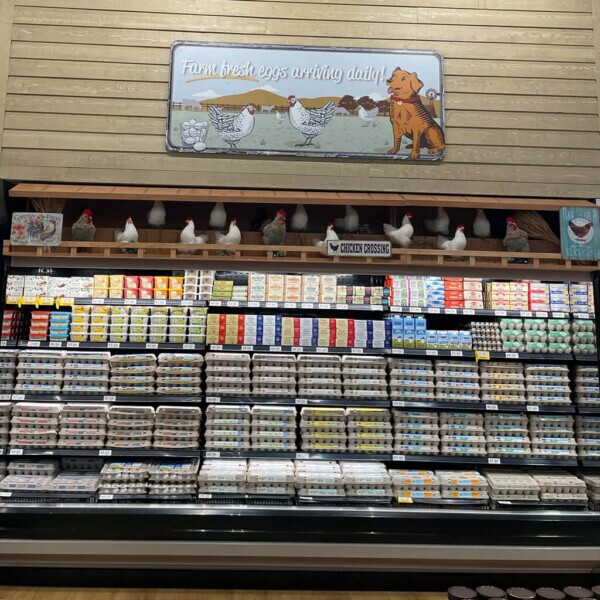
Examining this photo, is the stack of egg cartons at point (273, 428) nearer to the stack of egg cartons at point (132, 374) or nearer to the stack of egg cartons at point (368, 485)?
the stack of egg cartons at point (368, 485)

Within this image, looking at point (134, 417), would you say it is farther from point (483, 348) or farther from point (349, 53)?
point (349, 53)

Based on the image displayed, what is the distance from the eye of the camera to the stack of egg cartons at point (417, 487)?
11.1 ft

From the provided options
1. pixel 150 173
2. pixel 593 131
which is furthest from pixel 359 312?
pixel 593 131

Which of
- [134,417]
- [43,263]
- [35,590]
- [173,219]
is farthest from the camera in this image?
[173,219]

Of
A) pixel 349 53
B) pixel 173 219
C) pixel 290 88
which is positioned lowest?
pixel 173 219

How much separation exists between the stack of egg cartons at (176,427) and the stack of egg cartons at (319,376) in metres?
0.80

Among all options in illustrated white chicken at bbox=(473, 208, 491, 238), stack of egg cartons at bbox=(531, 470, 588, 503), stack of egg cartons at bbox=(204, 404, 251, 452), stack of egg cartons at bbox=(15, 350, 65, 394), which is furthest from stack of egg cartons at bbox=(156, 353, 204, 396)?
stack of egg cartons at bbox=(531, 470, 588, 503)

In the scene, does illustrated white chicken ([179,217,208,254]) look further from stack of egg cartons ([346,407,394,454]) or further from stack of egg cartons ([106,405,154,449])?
stack of egg cartons ([346,407,394,454])

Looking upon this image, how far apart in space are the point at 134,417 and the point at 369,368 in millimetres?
1764

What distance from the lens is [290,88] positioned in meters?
3.85

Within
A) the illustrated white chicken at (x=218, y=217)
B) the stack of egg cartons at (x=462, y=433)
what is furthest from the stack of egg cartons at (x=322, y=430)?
the illustrated white chicken at (x=218, y=217)

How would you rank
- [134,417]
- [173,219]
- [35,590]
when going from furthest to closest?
1. [173,219]
2. [134,417]
3. [35,590]

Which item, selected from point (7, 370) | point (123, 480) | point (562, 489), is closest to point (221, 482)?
point (123, 480)

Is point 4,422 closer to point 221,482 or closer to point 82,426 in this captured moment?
point 82,426
